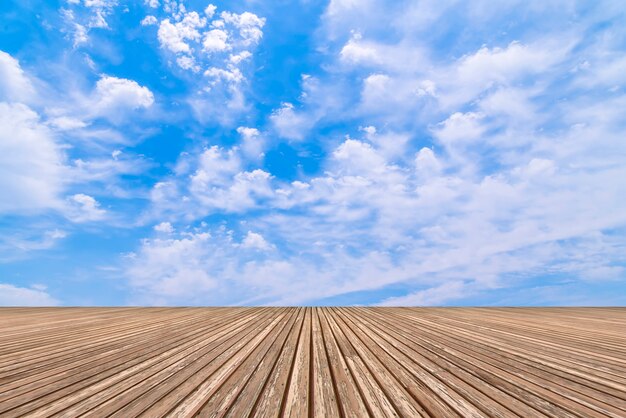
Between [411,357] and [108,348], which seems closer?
[411,357]

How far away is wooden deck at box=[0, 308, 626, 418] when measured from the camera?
2.19 metres

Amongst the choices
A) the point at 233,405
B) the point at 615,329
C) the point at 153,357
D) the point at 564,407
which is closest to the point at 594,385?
the point at 564,407

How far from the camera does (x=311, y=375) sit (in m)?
2.87

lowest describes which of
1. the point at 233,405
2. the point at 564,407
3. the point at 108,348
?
the point at 564,407

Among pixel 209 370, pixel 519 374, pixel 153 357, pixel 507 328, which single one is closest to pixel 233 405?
pixel 209 370

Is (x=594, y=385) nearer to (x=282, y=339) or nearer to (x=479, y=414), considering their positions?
(x=479, y=414)

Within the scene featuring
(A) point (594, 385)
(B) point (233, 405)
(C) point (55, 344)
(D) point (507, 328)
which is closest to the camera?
(B) point (233, 405)

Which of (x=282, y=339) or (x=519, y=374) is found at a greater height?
(x=282, y=339)

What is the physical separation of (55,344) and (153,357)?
2107 mm

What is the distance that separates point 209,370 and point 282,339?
1.88 metres

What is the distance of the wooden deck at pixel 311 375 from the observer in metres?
2.19

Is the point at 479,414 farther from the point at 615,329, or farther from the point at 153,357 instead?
the point at 615,329

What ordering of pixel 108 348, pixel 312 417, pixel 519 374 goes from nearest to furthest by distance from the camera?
pixel 312 417
pixel 519 374
pixel 108 348

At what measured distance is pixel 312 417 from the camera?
2002mm
